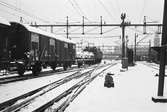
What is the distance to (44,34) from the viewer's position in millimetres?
19469

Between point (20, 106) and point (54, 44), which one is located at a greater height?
point (54, 44)

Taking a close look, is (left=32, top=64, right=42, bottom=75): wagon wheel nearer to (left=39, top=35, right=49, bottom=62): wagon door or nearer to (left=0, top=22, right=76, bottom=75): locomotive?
(left=0, top=22, right=76, bottom=75): locomotive

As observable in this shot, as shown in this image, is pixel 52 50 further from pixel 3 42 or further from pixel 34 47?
pixel 3 42

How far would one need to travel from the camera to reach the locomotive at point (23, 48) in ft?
45.8

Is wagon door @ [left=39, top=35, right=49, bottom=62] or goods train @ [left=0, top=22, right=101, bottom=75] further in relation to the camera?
wagon door @ [left=39, top=35, right=49, bottom=62]

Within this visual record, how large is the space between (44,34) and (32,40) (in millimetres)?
2789

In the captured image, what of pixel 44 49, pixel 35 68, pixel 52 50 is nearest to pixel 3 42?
pixel 35 68

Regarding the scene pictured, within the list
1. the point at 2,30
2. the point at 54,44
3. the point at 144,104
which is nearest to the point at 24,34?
the point at 2,30

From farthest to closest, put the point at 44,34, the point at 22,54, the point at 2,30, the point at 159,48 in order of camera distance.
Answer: the point at 44,34, the point at 22,54, the point at 2,30, the point at 159,48

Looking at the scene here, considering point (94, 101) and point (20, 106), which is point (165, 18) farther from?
point (20, 106)

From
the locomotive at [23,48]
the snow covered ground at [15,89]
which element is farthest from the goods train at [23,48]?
the snow covered ground at [15,89]

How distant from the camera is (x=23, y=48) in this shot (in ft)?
52.9

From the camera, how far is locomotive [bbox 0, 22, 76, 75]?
14.0m

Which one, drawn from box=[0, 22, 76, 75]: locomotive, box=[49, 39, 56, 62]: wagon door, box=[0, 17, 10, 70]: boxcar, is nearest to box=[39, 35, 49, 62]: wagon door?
box=[0, 22, 76, 75]: locomotive
